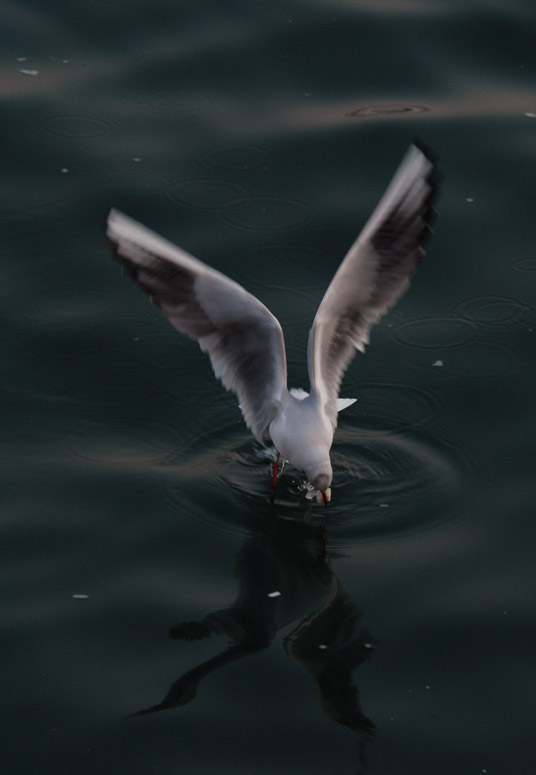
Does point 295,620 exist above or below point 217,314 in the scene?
below

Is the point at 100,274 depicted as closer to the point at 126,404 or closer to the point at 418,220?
the point at 126,404

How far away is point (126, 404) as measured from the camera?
8.30 metres

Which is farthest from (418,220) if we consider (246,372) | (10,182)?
(10,182)

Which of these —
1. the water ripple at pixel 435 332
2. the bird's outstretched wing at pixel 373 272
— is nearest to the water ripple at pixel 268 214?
the water ripple at pixel 435 332

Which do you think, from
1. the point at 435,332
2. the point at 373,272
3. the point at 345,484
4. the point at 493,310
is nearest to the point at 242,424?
the point at 345,484

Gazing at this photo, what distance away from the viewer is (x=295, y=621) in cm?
682

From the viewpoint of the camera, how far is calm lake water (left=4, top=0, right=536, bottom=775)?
20.6 ft

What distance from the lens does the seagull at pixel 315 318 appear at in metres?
7.18

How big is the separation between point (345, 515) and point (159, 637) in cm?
134

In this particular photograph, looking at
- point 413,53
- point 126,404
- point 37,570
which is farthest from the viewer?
point 413,53

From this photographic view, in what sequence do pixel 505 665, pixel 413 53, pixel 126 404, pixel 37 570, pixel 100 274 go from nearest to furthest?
A: pixel 505 665, pixel 37 570, pixel 126 404, pixel 100 274, pixel 413 53

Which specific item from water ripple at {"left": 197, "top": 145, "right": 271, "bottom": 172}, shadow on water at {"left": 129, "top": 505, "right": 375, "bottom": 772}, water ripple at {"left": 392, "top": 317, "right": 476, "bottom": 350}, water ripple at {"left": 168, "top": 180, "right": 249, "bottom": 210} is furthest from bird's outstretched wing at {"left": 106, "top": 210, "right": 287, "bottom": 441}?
water ripple at {"left": 197, "top": 145, "right": 271, "bottom": 172}

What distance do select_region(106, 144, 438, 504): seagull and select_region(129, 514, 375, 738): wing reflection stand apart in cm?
36

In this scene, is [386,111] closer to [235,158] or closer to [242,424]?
[235,158]
